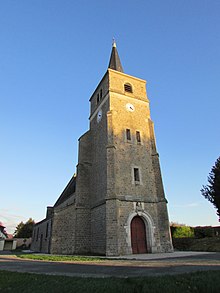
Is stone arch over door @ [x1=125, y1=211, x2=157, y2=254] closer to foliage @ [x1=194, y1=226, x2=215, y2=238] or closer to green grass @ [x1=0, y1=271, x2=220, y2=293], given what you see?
foliage @ [x1=194, y1=226, x2=215, y2=238]

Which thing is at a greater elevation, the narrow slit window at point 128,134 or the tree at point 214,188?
the narrow slit window at point 128,134

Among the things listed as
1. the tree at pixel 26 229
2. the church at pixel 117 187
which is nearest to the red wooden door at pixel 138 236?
the church at pixel 117 187

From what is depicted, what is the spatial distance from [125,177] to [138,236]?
459 centimetres

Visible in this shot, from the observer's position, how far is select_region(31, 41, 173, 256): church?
15.8m

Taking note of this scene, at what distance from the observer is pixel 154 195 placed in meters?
17.9

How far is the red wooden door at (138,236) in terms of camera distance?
1591 cm

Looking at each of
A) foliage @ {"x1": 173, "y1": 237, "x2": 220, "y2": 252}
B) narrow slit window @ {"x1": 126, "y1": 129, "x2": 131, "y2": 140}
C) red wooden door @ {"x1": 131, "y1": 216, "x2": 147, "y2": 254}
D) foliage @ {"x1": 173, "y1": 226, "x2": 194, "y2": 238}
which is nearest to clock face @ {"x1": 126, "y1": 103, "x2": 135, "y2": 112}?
narrow slit window @ {"x1": 126, "y1": 129, "x2": 131, "y2": 140}

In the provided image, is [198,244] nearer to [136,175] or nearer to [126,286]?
[136,175]

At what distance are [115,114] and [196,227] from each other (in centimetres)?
1555

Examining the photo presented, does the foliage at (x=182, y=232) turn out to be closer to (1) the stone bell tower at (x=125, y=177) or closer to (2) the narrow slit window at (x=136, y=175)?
(1) the stone bell tower at (x=125, y=177)

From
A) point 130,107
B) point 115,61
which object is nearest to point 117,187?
point 130,107

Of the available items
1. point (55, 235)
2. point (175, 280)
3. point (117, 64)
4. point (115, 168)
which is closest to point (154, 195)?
point (115, 168)

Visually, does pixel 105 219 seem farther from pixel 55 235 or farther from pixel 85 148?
pixel 85 148

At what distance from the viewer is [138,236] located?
16312mm
